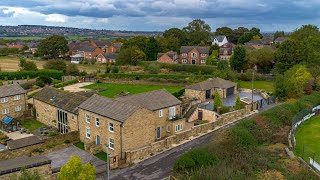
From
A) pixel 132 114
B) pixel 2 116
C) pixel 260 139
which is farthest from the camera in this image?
pixel 2 116

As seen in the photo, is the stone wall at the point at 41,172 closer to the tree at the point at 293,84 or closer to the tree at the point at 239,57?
the tree at the point at 293,84

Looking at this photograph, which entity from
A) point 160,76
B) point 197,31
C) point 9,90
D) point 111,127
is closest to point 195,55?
point 160,76

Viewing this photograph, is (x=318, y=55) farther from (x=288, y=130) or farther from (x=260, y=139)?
(x=260, y=139)

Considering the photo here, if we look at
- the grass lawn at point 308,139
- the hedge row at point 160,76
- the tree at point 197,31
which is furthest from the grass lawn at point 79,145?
the tree at point 197,31

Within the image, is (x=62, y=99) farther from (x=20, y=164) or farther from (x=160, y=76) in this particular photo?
(x=160, y=76)

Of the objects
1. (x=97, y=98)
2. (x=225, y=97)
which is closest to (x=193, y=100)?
(x=225, y=97)

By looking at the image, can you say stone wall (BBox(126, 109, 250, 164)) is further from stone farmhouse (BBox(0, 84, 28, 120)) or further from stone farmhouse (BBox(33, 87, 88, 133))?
stone farmhouse (BBox(0, 84, 28, 120))
